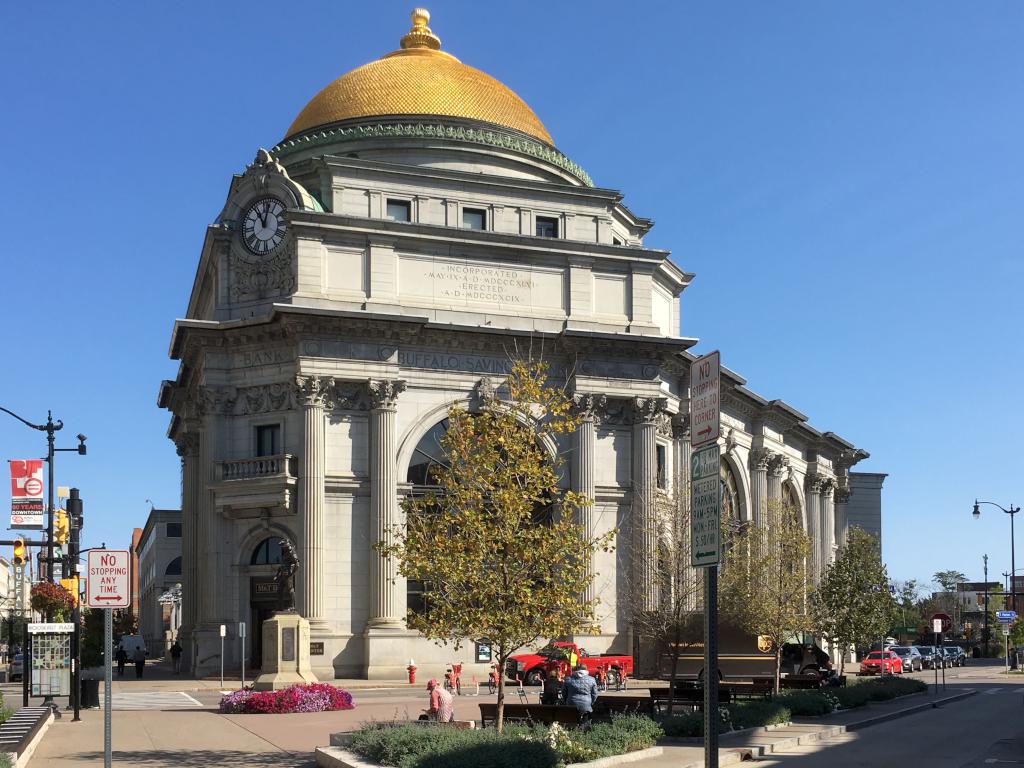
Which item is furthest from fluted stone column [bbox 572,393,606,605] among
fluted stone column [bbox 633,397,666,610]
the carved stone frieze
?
the carved stone frieze

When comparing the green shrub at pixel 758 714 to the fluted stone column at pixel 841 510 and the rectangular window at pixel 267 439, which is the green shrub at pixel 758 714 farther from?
the fluted stone column at pixel 841 510

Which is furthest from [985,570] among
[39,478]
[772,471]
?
[39,478]

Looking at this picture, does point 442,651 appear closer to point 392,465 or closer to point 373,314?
point 392,465

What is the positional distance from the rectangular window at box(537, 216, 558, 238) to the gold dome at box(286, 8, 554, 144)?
6.98m

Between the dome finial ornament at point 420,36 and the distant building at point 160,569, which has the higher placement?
the dome finial ornament at point 420,36

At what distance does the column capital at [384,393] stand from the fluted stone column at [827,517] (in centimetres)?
4687

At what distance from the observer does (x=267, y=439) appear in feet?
185

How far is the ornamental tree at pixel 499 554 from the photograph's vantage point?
2366cm

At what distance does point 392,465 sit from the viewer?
5538cm

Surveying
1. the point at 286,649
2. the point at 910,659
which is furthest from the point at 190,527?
the point at 910,659

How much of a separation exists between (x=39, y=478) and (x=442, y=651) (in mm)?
19457

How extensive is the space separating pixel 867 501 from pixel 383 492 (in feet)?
270

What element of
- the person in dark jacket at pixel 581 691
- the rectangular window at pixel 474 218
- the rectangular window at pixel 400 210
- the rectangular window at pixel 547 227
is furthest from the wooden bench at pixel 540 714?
the rectangular window at pixel 547 227

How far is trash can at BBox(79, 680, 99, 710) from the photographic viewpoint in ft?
129
